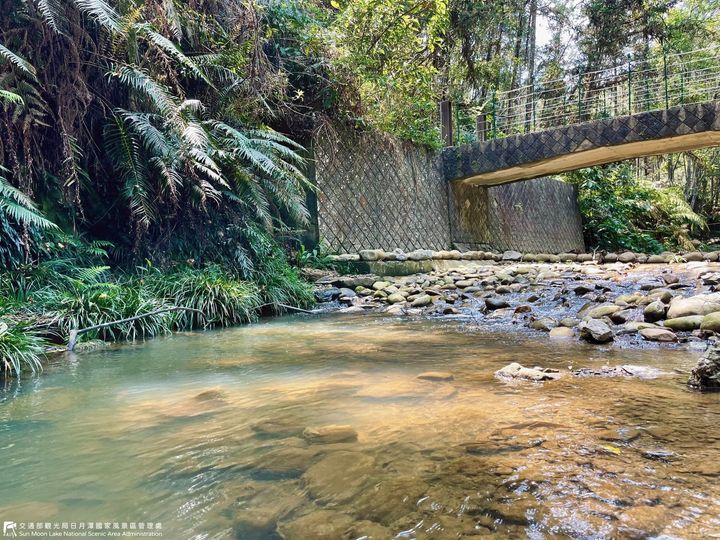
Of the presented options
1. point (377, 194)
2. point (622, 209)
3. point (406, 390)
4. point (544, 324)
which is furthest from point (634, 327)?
point (622, 209)

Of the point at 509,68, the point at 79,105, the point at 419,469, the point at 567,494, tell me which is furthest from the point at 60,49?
the point at 509,68

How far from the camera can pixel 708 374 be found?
188 cm

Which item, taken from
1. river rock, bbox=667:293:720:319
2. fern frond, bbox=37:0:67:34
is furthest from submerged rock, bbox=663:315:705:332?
fern frond, bbox=37:0:67:34

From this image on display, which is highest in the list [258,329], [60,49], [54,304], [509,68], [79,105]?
[509,68]

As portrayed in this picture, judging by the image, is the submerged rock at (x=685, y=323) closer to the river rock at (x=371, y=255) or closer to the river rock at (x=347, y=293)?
the river rock at (x=347, y=293)

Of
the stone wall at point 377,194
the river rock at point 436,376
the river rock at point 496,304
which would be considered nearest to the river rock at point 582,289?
the river rock at point 496,304

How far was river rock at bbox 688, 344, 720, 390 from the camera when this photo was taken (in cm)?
187

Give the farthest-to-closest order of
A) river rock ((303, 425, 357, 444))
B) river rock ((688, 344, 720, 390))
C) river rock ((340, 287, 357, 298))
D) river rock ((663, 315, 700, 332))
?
river rock ((340, 287, 357, 298)) < river rock ((663, 315, 700, 332)) < river rock ((688, 344, 720, 390)) < river rock ((303, 425, 357, 444))

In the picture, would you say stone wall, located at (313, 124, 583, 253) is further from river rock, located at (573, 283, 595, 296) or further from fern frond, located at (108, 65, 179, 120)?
river rock, located at (573, 283, 595, 296)

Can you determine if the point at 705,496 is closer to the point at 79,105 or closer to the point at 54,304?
the point at 54,304

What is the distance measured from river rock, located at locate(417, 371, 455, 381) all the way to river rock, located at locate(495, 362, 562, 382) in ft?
0.74

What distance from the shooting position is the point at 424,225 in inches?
365

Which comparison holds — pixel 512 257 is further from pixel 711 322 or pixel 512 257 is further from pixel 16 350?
pixel 16 350

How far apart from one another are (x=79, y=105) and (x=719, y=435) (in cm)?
514
